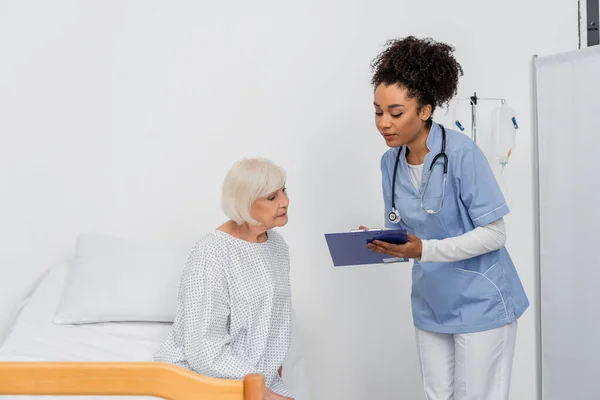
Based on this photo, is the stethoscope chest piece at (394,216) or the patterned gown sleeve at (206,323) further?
the stethoscope chest piece at (394,216)

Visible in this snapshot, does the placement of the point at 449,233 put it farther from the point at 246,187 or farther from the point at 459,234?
the point at 246,187

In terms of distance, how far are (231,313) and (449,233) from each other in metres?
0.69

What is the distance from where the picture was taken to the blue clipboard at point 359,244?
2.12 meters

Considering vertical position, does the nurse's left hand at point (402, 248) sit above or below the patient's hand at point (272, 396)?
above

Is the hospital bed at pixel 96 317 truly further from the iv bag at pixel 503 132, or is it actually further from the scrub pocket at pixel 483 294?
the iv bag at pixel 503 132

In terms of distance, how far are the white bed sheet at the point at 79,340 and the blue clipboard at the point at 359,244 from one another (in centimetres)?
51

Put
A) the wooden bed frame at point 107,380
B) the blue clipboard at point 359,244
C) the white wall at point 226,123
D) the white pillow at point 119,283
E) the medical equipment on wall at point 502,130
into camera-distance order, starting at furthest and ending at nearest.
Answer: the medical equipment on wall at point 502,130 → the white wall at point 226,123 → the white pillow at point 119,283 → the blue clipboard at point 359,244 → the wooden bed frame at point 107,380

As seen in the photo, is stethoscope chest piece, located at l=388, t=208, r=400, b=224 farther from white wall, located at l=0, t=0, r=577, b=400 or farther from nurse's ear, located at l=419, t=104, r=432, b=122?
white wall, located at l=0, t=0, r=577, b=400

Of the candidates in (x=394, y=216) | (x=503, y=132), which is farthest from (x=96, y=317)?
(x=503, y=132)

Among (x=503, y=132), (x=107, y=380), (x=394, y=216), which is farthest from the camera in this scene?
(x=503, y=132)

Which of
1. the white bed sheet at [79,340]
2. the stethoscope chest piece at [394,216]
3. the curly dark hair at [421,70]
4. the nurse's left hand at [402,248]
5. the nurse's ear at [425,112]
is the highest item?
the curly dark hair at [421,70]

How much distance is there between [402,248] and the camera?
2.14 meters

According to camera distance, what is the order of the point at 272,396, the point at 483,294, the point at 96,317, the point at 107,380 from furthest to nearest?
the point at 96,317
the point at 483,294
the point at 272,396
the point at 107,380

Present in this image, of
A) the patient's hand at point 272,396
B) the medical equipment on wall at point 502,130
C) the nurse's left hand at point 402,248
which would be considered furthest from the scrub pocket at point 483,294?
the medical equipment on wall at point 502,130
